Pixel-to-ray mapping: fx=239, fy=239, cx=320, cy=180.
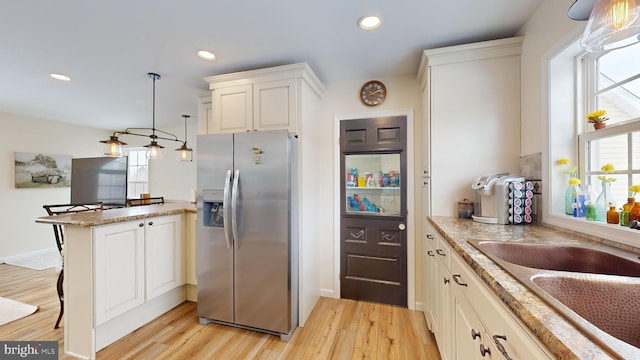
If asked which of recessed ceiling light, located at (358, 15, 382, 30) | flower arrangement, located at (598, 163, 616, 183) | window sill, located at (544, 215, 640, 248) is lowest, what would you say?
window sill, located at (544, 215, 640, 248)

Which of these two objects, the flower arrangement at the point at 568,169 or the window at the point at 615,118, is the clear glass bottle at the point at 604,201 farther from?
the flower arrangement at the point at 568,169

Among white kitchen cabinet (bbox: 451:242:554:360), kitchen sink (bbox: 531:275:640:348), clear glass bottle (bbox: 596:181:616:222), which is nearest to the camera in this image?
white kitchen cabinet (bbox: 451:242:554:360)

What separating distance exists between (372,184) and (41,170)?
18.9 ft

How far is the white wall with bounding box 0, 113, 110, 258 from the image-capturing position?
3.84 m

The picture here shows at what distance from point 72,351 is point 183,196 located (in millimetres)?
3285

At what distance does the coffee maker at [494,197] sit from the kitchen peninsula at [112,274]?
2.68 meters

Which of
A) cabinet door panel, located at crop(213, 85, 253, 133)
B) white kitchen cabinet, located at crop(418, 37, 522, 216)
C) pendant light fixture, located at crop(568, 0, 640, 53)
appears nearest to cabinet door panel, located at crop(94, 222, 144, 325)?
cabinet door panel, located at crop(213, 85, 253, 133)

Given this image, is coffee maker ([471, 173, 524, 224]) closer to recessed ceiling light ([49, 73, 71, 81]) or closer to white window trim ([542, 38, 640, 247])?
white window trim ([542, 38, 640, 247])

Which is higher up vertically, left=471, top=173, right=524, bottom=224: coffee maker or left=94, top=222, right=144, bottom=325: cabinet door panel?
left=471, top=173, right=524, bottom=224: coffee maker

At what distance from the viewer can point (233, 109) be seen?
2.33m

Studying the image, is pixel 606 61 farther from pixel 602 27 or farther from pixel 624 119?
pixel 602 27

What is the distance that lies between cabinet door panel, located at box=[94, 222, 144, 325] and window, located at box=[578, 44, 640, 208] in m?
3.18

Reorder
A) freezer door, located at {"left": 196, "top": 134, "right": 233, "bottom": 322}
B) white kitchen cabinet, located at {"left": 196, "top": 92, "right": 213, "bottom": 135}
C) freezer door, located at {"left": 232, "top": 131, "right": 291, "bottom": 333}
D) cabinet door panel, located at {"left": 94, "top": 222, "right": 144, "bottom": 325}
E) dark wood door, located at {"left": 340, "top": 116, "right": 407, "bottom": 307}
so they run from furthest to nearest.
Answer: white kitchen cabinet, located at {"left": 196, "top": 92, "right": 213, "bottom": 135}, dark wood door, located at {"left": 340, "top": 116, "right": 407, "bottom": 307}, freezer door, located at {"left": 196, "top": 134, "right": 233, "bottom": 322}, freezer door, located at {"left": 232, "top": 131, "right": 291, "bottom": 333}, cabinet door panel, located at {"left": 94, "top": 222, "right": 144, "bottom": 325}

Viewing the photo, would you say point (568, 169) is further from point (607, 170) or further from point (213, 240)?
point (213, 240)
